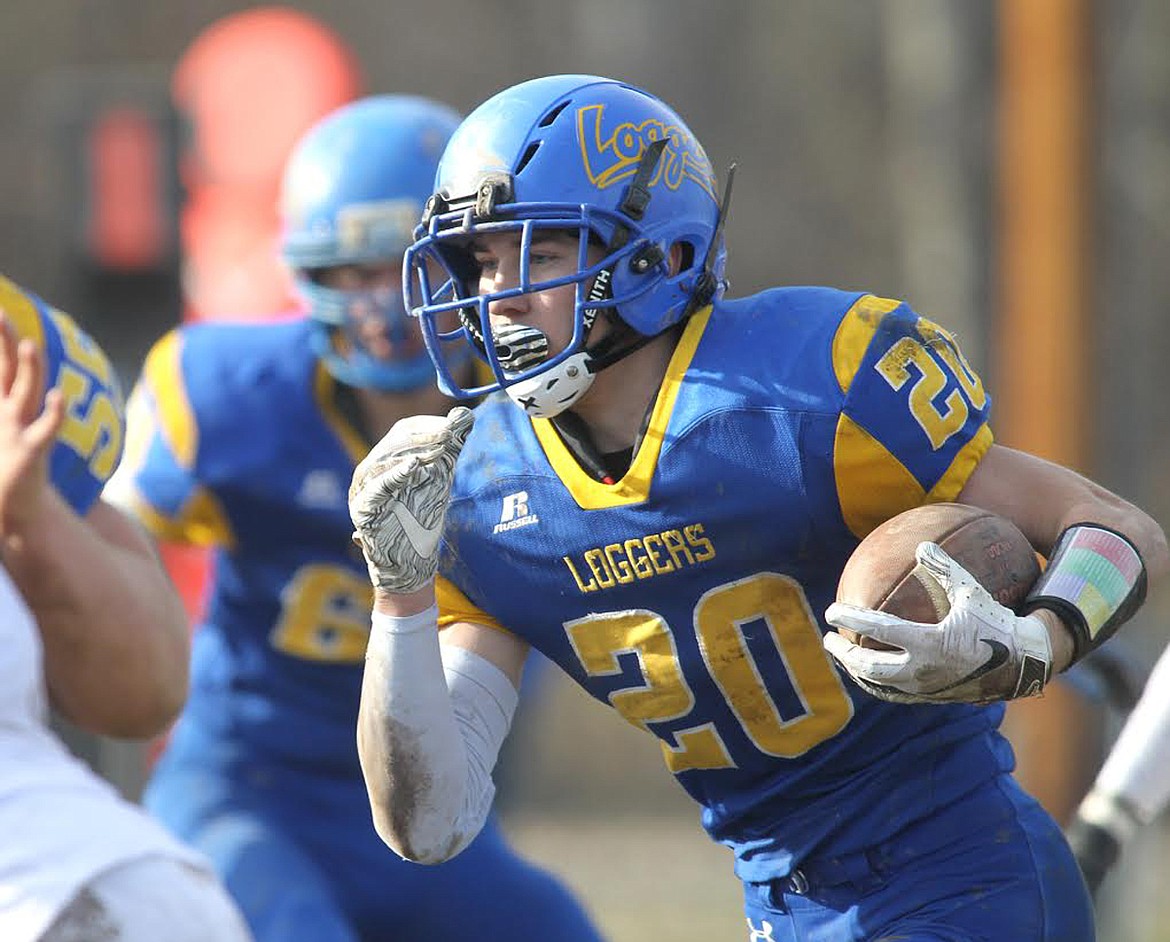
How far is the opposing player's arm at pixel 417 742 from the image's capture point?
335cm

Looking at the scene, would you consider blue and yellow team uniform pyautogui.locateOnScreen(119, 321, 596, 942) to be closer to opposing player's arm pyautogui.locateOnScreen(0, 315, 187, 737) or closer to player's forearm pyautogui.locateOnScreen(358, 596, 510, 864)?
opposing player's arm pyautogui.locateOnScreen(0, 315, 187, 737)

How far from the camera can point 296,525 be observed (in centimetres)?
508

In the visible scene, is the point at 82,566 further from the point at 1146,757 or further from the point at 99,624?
the point at 1146,757

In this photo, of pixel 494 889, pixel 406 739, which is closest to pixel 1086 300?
pixel 494 889

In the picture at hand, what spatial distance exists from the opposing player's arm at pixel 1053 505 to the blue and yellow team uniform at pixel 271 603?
5.83 feet

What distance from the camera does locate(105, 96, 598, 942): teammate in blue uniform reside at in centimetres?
493


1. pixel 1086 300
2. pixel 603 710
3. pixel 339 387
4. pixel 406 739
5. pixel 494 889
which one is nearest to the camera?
pixel 406 739

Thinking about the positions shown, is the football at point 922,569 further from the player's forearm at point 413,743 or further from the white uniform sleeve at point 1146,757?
the white uniform sleeve at point 1146,757

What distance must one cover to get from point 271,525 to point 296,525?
0.21ft

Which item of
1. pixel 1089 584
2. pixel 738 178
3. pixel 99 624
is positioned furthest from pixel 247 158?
pixel 1089 584

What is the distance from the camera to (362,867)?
490cm

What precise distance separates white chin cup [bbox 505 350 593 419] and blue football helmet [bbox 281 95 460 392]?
1.52 m

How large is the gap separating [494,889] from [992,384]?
14.0ft

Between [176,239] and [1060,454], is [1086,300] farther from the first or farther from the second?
[176,239]
